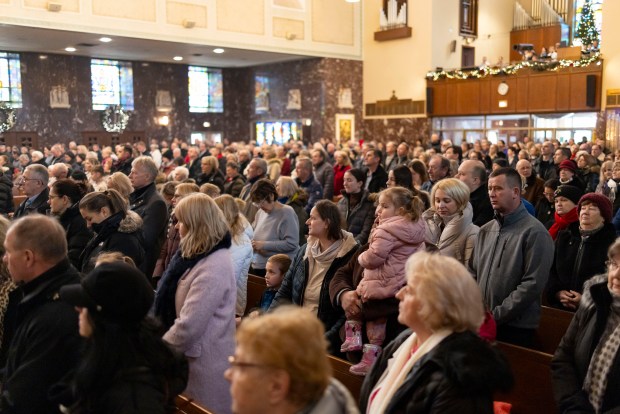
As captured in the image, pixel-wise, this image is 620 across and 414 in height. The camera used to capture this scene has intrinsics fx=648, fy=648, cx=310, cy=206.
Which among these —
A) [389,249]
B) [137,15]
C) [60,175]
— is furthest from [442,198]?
[137,15]

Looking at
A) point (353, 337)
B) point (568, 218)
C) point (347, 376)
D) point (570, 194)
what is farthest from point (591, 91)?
point (347, 376)

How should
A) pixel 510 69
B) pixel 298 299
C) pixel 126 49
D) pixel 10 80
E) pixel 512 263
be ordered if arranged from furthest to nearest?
pixel 10 80, pixel 126 49, pixel 510 69, pixel 298 299, pixel 512 263

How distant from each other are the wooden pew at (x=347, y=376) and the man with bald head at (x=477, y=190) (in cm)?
250

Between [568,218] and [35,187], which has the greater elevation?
[35,187]

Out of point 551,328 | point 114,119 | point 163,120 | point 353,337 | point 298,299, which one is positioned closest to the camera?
point 353,337

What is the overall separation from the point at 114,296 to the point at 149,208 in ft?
12.6

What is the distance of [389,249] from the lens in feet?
12.2

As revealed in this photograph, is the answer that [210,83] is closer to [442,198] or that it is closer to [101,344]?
[442,198]

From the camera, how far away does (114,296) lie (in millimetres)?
2117

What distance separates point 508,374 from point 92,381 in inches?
53.5

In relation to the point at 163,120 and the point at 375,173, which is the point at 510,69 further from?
the point at 375,173

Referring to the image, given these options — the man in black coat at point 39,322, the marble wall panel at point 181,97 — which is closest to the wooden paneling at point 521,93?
the marble wall panel at point 181,97

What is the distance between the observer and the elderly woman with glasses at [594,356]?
274 cm

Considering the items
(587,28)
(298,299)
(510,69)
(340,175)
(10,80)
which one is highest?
(587,28)
